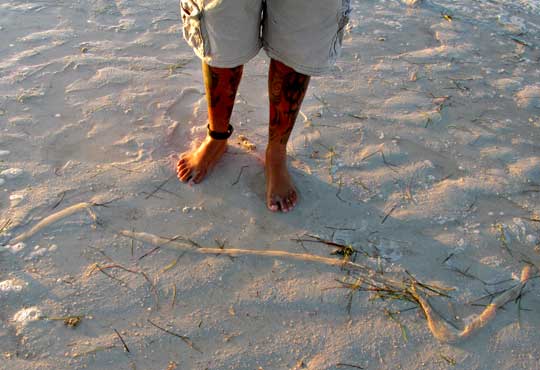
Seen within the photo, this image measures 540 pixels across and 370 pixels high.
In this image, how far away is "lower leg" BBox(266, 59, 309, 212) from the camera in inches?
70.3

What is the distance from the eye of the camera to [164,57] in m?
2.79

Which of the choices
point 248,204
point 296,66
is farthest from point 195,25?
point 248,204

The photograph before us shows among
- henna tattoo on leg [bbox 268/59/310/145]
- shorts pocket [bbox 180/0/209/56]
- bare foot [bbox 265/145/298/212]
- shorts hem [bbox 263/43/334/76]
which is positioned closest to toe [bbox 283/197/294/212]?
bare foot [bbox 265/145/298/212]

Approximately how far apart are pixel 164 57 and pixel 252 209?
1.35 meters

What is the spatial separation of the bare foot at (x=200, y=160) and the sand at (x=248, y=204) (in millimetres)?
54

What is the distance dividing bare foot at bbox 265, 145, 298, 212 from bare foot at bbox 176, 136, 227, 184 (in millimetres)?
239

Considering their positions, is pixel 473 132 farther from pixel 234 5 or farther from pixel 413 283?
pixel 234 5

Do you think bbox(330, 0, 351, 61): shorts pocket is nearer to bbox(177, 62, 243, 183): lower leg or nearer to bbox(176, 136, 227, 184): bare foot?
bbox(177, 62, 243, 183): lower leg

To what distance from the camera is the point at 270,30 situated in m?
1.65

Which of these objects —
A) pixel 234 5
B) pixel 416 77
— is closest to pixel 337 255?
pixel 234 5

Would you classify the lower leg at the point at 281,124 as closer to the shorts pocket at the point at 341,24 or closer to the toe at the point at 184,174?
the shorts pocket at the point at 341,24

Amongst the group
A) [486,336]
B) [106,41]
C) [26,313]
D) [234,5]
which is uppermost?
[234,5]

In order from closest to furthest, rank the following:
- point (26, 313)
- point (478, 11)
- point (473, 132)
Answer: point (26, 313) < point (473, 132) < point (478, 11)

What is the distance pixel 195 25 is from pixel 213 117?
0.45 metres
